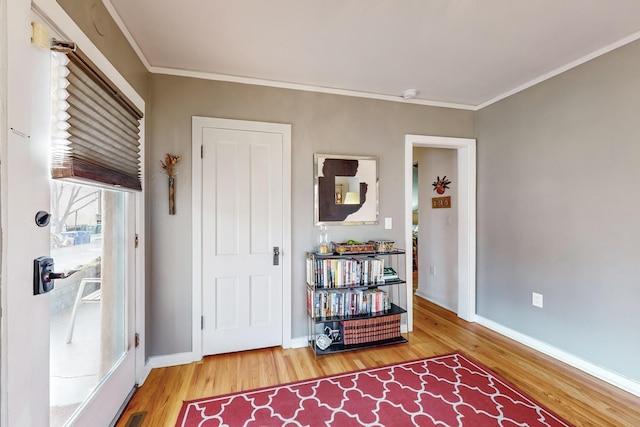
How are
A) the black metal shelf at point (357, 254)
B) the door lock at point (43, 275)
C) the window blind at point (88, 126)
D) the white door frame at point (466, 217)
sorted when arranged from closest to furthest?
the door lock at point (43, 275) < the window blind at point (88, 126) < the black metal shelf at point (357, 254) < the white door frame at point (466, 217)

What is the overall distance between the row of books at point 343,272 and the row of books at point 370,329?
0.35 metres

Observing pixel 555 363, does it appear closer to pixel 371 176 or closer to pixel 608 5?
pixel 371 176

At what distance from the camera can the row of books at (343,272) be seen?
251 centimetres

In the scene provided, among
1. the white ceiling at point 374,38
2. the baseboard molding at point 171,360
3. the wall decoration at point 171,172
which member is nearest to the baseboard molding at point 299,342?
the baseboard molding at point 171,360

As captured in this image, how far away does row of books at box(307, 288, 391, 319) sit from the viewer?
2490 millimetres

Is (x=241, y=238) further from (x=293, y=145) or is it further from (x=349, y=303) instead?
(x=349, y=303)

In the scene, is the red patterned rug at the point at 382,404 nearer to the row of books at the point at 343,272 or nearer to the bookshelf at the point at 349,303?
the bookshelf at the point at 349,303

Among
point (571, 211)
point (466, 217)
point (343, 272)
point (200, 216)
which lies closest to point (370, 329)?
point (343, 272)

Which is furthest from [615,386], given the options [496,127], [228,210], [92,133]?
[92,133]

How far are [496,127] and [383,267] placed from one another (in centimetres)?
198

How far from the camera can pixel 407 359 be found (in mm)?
2383

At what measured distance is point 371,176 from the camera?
2.83m

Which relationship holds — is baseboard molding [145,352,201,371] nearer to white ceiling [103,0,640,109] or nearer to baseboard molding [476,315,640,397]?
white ceiling [103,0,640,109]

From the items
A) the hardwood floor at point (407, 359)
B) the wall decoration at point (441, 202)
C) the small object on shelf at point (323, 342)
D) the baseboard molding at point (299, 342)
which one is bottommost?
the hardwood floor at point (407, 359)
